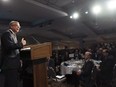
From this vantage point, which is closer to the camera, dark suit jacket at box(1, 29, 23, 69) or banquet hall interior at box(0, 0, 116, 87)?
dark suit jacket at box(1, 29, 23, 69)

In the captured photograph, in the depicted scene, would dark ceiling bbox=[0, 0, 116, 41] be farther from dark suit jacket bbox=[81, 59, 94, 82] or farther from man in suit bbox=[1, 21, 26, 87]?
man in suit bbox=[1, 21, 26, 87]

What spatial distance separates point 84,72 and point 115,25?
9348 mm

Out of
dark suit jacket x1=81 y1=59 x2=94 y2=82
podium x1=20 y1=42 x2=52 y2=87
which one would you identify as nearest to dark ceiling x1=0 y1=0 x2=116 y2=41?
dark suit jacket x1=81 y1=59 x2=94 y2=82

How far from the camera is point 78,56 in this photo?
9.52 meters

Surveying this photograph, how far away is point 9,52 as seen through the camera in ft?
8.32

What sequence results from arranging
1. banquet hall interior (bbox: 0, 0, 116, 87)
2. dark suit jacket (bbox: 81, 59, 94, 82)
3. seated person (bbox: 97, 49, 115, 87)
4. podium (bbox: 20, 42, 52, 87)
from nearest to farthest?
podium (bbox: 20, 42, 52, 87) < dark suit jacket (bbox: 81, 59, 94, 82) < banquet hall interior (bbox: 0, 0, 116, 87) < seated person (bbox: 97, 49, 115, 87)

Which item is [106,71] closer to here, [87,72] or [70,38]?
[87,72]

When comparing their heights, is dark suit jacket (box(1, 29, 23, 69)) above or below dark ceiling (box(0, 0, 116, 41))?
below

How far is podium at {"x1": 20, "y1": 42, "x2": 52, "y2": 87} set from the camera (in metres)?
2.62

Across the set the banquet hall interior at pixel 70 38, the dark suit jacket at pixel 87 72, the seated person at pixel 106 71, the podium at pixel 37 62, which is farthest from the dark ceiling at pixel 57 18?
the podium at pixel 37 62

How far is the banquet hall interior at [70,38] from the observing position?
4614 millimetres

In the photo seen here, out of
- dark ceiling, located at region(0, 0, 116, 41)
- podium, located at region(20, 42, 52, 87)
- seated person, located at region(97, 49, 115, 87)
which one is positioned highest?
dark ceiling, located at region(0, 0, 116, 41)

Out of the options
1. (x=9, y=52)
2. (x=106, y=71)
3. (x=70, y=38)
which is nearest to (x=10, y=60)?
(x=9, y=52)

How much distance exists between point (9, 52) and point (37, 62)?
41cm
